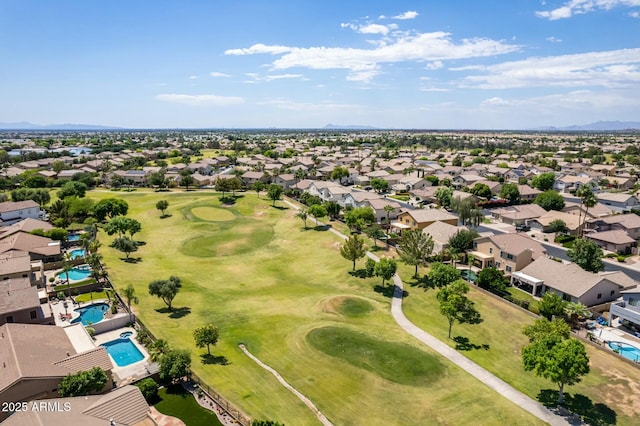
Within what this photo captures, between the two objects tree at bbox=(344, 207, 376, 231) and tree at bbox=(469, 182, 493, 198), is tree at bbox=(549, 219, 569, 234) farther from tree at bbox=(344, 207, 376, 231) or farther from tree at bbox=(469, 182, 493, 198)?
tree at bbox=(344, 207, 376, 231)

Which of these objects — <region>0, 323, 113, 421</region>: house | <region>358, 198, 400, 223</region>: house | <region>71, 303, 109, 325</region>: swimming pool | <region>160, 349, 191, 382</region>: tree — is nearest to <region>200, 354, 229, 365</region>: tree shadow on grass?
<region>160, 349, 191, 382</region>: tree

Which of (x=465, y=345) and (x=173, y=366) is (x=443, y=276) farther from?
(x=173, y=366)

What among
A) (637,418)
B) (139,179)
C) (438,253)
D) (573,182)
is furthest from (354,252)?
(139,179)

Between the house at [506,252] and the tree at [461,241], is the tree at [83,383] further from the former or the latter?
the house at [506,252]

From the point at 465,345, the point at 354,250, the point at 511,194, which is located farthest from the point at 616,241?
the point at 354,250

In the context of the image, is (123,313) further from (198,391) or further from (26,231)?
(26,231)

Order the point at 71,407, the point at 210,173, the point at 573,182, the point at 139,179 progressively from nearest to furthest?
the point at 71,407, the point at 573,182, the point at 139,179, the point at 210,173
